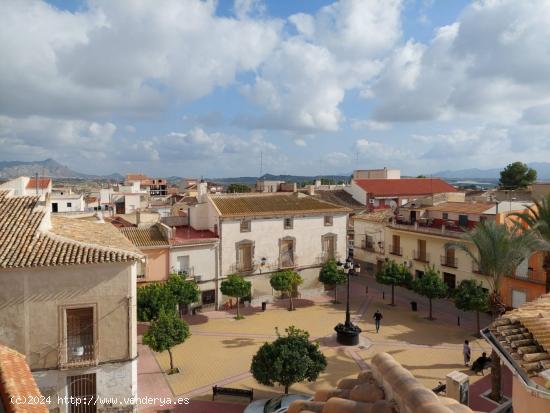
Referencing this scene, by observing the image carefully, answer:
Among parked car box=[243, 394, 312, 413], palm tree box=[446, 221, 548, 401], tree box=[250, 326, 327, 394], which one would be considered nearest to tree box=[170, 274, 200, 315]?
tree box=[250, 326, 327, 394]

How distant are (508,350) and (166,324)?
1484cm

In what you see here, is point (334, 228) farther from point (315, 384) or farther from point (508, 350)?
point (508, 350)

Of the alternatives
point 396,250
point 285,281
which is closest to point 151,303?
point 285,281

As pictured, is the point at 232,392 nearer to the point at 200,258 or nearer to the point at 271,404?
the point at 271,404

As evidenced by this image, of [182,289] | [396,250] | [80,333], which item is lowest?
[182,289]

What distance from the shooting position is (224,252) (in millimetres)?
29000

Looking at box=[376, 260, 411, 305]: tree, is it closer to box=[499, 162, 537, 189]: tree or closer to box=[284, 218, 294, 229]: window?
box=[284, 218, 294, 229]: window

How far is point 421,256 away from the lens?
3253 cm

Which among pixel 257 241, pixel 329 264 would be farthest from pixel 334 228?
pixel 257 241

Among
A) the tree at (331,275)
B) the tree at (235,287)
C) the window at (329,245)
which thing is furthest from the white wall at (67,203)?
the tree at (331,275)

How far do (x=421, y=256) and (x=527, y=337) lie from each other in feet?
88.8

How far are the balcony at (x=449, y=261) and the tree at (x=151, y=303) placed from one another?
759 inches

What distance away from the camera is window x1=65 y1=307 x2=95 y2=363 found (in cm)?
1365

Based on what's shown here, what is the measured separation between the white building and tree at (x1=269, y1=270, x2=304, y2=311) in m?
1.78
